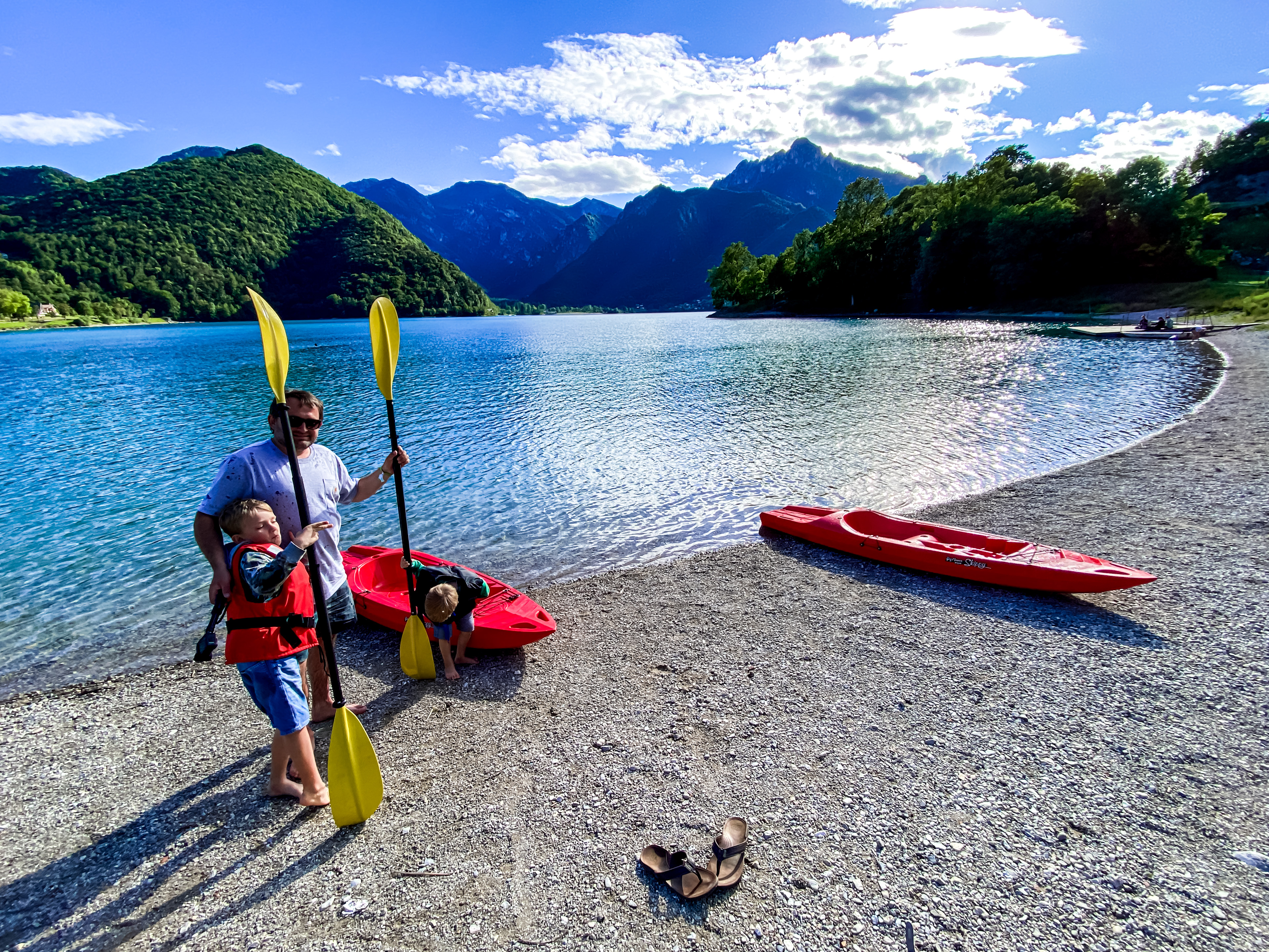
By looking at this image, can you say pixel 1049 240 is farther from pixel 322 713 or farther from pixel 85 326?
pixel 85 326

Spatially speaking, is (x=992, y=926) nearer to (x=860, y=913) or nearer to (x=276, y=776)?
(x=860, y=913)

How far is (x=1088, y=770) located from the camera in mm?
5184

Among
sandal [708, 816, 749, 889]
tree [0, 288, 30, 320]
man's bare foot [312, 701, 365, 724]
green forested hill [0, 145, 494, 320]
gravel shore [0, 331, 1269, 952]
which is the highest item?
green forested hill [0, 145, 494, 320]

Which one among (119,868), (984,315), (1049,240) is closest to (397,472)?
(119,868)

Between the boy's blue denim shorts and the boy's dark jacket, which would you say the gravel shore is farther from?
the boy's blue denim shorts

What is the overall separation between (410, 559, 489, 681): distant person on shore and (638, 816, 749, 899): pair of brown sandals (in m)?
3.42

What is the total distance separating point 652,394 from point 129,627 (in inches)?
1058

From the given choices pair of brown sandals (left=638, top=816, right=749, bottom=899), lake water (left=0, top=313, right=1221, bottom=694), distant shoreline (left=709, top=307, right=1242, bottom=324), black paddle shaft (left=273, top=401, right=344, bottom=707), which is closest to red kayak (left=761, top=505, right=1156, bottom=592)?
lake water (left=0, top=313, right=1221, bottom=694)

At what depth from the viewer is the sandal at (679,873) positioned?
4012mm

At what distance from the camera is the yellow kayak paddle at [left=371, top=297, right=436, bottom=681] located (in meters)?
5.76

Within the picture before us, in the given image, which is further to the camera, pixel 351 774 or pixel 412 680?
pixel 412 680

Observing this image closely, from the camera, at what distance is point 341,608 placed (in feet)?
18.0

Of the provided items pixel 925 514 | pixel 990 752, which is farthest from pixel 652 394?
pixel 990 752

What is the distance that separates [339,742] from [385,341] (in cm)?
366
